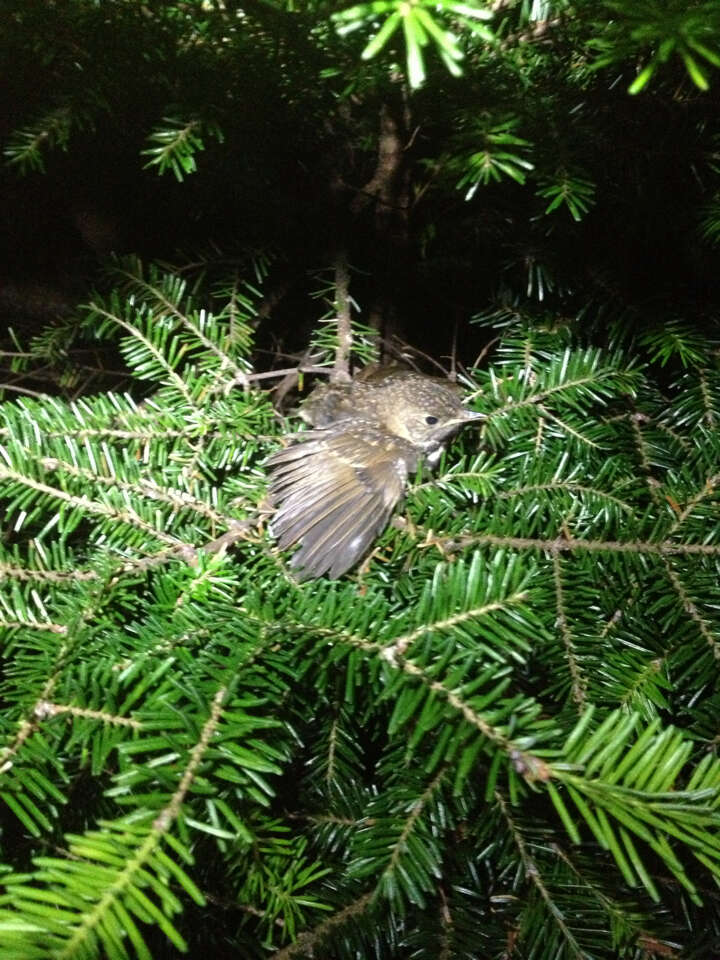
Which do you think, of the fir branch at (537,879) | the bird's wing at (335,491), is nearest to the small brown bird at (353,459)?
the bird's wing at (335,491)

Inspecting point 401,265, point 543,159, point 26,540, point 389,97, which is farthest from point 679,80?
point 26,540

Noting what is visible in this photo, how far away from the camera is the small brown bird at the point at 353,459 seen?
77 cm

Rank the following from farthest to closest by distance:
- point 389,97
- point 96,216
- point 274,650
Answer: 1. point 96,216
2. point 389,97
3. point 274,650

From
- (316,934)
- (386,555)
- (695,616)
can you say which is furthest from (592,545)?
(316,934)

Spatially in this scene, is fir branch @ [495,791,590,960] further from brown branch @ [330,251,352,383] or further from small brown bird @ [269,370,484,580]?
brown branch @ [330,251,352,383]

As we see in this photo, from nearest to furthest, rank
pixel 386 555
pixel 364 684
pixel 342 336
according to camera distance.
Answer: pixel 364 684
pixel 386 555
pixel 342 336

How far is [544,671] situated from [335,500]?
35cm

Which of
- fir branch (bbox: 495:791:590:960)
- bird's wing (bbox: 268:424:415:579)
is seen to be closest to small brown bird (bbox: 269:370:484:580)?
bird's wing (bbox: 268:424:415:579)

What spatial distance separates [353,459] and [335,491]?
0.08 meters

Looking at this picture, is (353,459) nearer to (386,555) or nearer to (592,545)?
(386,555)

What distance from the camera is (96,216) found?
1.36m

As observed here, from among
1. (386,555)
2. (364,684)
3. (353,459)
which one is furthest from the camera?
(353,459)

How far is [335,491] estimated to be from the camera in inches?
34.2

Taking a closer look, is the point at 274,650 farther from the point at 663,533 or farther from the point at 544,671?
the point at 663,533
